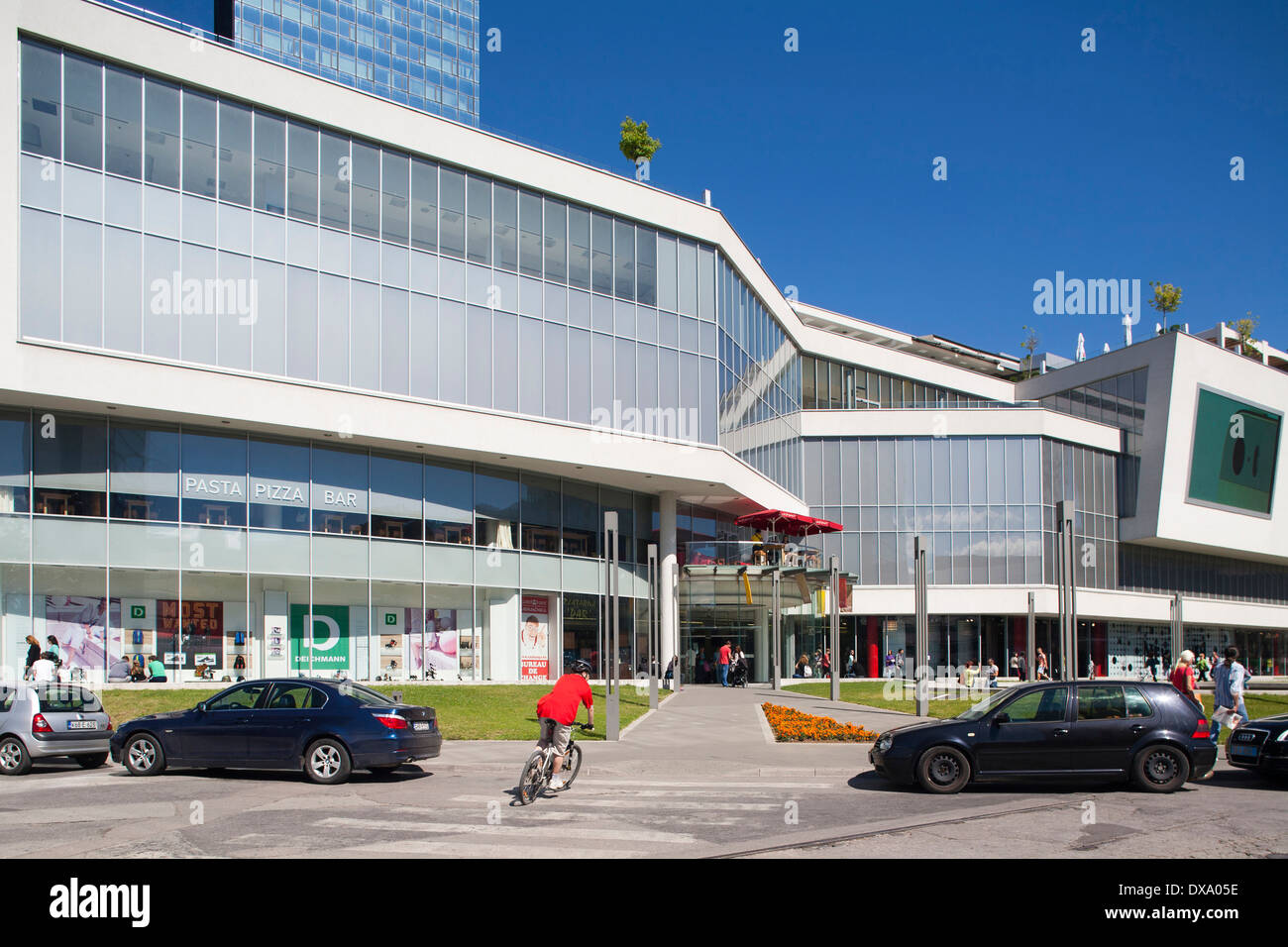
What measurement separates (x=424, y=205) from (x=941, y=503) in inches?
1342

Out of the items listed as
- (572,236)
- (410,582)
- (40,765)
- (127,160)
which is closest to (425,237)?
(572,236)

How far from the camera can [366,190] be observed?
3081cm

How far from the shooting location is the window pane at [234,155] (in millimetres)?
28312

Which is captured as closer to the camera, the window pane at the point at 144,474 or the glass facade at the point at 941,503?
the window pane at the point at 144,474

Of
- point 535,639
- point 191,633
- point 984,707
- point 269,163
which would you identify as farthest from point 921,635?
point 269,163

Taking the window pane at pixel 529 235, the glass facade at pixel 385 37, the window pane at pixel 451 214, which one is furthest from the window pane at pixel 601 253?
the glass facade at pixel 385 37

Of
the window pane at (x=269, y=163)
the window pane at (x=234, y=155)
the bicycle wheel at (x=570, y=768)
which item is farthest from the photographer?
the window pane at (x=269, y=163)

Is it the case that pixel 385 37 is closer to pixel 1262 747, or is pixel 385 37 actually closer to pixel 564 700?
pixel 564 700

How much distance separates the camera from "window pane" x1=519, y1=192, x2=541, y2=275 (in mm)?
33719

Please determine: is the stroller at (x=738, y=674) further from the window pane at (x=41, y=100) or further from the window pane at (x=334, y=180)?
the window pane at (x=41, y=100)

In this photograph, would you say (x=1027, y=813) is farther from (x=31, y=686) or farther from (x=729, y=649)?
(x=729, y=649)

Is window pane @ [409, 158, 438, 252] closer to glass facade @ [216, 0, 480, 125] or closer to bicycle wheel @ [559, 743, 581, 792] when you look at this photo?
glass facade @ [216, 0, 480, 125]

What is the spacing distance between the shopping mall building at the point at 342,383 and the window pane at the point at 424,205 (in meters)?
0.10

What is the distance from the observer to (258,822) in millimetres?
11641
